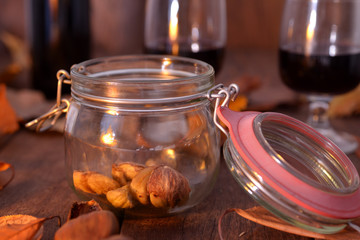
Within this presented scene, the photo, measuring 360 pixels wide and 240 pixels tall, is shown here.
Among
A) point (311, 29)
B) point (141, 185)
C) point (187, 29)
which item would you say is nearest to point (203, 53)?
point (187, 29)

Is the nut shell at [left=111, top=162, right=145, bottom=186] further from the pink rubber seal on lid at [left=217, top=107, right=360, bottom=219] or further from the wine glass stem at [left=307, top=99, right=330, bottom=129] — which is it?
the wine glass stem at [left=307, top=99, right=330, bottom=129]

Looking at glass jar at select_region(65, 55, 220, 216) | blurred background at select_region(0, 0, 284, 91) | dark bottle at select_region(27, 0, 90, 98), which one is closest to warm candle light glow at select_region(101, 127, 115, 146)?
glass jar at select_region(65, 55, 220, 216)

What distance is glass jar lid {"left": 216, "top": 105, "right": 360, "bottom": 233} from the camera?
44 centimetres

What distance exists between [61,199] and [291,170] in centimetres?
29

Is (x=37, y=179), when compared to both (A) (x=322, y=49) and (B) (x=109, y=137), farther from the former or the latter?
(A) (x=322, y=49)

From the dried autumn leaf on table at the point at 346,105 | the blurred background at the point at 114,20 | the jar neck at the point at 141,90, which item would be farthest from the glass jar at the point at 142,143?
the blurred background at the point at 114,20

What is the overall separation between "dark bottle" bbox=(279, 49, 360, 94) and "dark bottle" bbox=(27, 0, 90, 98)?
450mm

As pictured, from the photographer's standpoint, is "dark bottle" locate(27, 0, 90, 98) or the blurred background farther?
the blurred background

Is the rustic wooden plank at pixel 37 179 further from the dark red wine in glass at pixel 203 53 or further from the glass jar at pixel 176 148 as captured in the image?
the dark red wine in glass at pixel 203 53

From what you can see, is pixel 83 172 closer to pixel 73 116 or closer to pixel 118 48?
pixel 73 116

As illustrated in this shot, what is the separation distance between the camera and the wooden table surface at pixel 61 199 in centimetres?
51

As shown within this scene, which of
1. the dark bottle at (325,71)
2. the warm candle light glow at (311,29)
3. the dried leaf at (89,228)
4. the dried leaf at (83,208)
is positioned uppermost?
the warm candle light glow at (311,29)

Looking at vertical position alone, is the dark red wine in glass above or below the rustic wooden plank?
above

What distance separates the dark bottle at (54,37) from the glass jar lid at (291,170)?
22.3 inches
